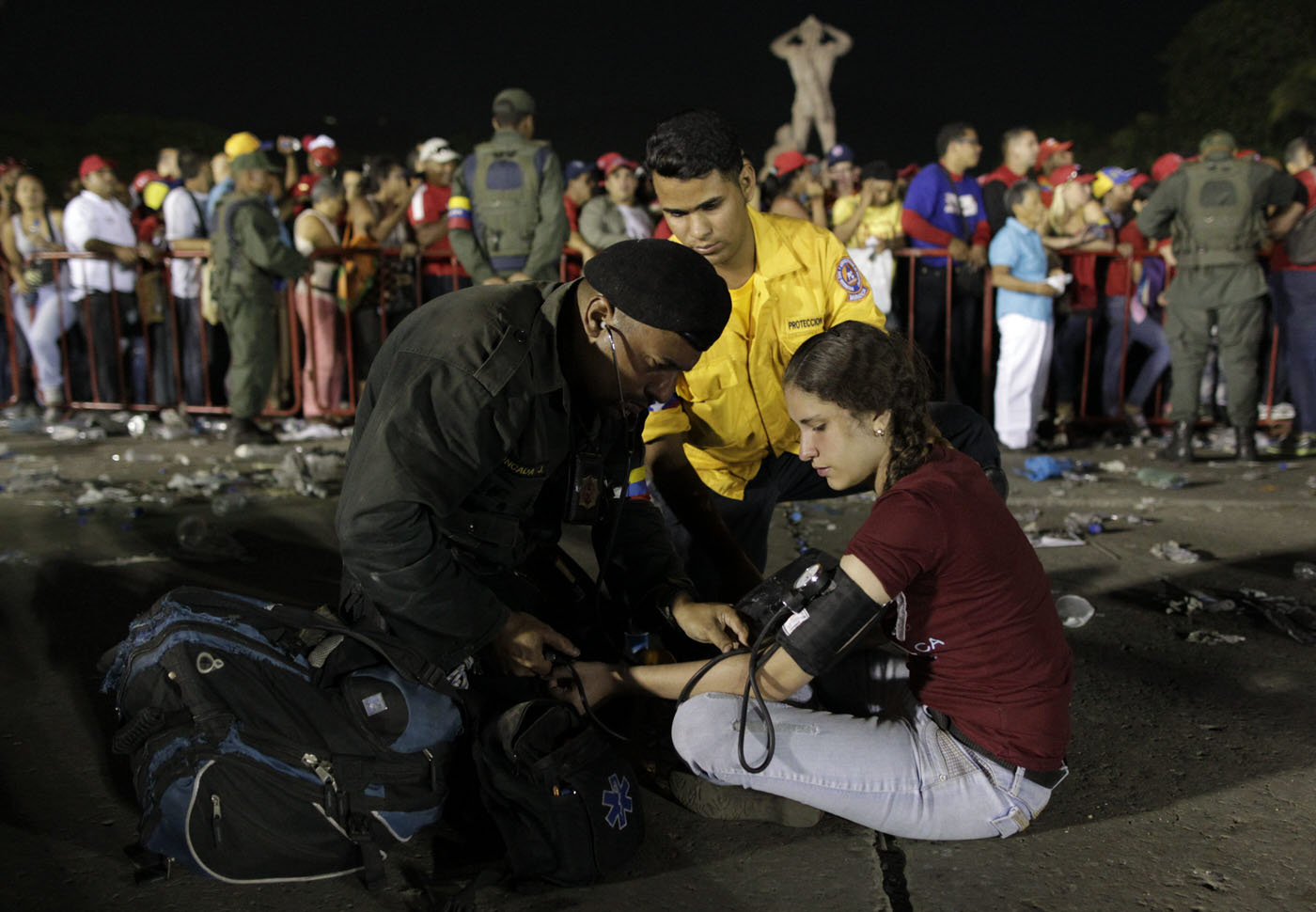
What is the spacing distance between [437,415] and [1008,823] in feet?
5.25

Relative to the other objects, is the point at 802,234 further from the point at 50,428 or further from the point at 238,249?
the point at 50,428

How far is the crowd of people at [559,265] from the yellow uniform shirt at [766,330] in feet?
11.1

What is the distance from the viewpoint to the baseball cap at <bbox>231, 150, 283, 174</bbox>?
642 cm

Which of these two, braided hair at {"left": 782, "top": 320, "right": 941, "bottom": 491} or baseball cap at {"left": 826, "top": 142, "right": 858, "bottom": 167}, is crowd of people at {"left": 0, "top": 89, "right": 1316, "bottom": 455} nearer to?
baseball cap at {"left": 826, "top": 142, "right": 858, "bottom": 167}

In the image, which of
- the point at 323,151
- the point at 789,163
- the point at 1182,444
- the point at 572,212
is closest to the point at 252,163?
the point at 323,151

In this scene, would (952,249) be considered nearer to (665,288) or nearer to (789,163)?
(789,163)

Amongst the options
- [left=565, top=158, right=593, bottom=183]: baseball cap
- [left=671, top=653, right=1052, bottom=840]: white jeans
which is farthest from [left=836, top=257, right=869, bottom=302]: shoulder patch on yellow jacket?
[left=565, top=158, right=593, bottom=183]: baseball cap

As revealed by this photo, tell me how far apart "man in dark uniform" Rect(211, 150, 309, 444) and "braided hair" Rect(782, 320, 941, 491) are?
5.25 m

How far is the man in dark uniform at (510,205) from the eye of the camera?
21.3 ft

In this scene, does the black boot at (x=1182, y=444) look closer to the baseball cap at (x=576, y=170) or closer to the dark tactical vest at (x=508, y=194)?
the dark tactical vest at (x=508, y=194)

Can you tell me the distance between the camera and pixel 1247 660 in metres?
3.34

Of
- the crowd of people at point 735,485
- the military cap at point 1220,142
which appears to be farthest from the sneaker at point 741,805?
the military cap at point 1220,142

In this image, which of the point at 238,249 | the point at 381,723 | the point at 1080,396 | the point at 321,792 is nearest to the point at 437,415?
the point at 381,723

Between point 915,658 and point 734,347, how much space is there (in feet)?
4.09
